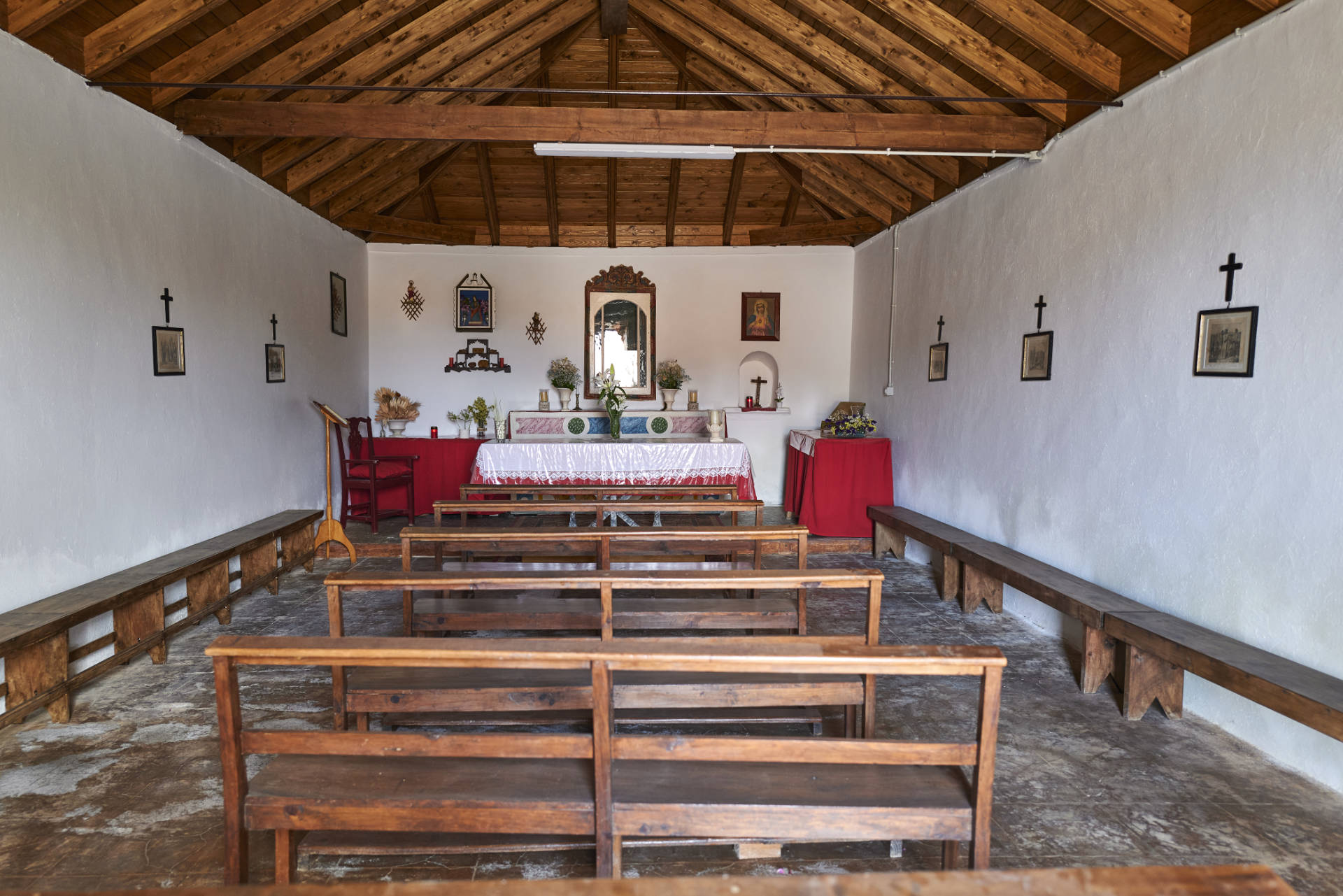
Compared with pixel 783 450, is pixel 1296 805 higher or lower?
lower

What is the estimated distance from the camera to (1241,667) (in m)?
2.81

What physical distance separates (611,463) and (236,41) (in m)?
4.11

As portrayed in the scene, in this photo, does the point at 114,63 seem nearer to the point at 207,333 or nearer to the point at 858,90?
the point at 207,333

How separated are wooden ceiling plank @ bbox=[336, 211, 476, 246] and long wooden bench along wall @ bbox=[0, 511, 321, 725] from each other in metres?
3.73

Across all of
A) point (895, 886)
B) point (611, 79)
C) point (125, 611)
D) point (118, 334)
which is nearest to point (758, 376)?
point (611, 79)

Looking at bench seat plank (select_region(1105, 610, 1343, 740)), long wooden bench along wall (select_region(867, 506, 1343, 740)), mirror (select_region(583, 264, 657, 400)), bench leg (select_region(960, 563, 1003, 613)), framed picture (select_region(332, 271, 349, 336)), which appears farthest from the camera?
mirror (select_region(583, 264, 657, 400))

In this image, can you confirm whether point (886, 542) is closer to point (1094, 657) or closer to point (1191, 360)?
point (1094, 657)

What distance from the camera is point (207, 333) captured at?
5.08 meters

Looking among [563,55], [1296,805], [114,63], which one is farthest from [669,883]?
[563,55]

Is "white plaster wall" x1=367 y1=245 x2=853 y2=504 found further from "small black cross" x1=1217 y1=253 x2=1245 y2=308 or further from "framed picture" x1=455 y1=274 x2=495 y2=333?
"small black cross" x1=1217 y1=253 x2=1245 y2=308

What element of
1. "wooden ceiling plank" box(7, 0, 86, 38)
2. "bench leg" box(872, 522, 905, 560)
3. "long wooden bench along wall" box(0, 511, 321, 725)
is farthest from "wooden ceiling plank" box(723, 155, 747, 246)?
"wooden ceiling plank" box(7, 0, 86, 38)

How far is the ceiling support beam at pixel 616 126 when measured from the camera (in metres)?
4.73

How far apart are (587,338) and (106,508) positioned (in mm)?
5782

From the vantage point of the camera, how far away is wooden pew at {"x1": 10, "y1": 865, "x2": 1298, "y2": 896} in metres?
1.11
